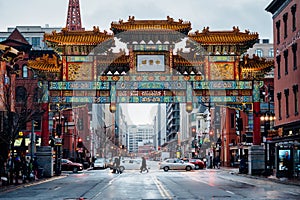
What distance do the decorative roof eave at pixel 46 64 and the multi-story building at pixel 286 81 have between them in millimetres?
20159

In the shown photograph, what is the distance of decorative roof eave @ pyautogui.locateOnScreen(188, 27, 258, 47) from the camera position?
5059 centimetres

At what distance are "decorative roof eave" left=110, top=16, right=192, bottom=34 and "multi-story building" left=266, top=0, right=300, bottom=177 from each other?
30.9ft

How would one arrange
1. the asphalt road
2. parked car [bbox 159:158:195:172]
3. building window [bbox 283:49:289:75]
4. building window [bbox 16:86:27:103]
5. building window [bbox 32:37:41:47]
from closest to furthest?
1. the asphalt road
2. building window [bbox 16:86:27:103]
3. building window [bbox 283:49:289:75]
4. parked car [bbox 159:158:195:172]
5. building window [bbox 32:37:41:47]

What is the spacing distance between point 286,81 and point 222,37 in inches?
288

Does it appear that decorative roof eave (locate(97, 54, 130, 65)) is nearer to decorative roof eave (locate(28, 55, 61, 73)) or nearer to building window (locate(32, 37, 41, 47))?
decorative roof eave (locate(28, 55, 61, 73))

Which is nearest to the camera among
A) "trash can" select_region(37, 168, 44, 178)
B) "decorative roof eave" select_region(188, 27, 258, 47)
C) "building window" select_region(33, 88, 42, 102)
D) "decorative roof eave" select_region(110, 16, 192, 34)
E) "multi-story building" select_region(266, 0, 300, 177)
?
"multi-story building" select_region(266, 0, 300, 177)

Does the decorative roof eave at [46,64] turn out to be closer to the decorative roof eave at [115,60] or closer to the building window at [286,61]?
the decorative roof eave at [115,60]

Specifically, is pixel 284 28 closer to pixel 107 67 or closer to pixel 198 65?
pixel 198 65

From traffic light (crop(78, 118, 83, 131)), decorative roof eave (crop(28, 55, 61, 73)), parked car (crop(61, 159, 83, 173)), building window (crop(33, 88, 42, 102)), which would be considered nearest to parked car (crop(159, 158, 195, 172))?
parked car (crop(61, 159, 83, 173))

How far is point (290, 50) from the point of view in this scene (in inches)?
1983

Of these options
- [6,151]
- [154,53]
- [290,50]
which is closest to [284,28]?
[290,50]

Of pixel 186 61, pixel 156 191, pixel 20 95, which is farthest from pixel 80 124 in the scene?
pixel 156 191

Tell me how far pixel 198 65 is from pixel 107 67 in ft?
27.1

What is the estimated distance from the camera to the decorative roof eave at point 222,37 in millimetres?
50594
